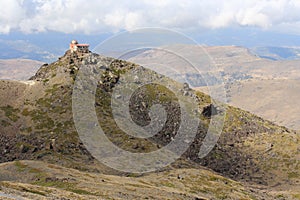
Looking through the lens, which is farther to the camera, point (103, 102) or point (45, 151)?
point (103, 102)

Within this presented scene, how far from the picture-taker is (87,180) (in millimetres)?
96250

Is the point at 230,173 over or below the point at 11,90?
below

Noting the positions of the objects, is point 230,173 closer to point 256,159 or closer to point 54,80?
point 256,159

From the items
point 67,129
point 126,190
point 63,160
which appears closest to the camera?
point 126,190

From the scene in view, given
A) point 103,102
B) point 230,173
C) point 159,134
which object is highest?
point 103,102

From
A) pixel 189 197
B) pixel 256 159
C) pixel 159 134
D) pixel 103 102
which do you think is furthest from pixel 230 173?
pixel 189 197

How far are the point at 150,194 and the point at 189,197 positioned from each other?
1235 centimetres

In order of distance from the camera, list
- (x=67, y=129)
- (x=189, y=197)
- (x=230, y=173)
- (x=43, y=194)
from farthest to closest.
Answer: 1. (x=230, y=173)
2. (x=67, y=129)
3. (x=189, y=197)
4. (x=43, y=194)

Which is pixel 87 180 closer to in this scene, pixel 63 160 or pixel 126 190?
pixel 126 190

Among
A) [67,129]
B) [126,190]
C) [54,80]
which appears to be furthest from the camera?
[54,80]

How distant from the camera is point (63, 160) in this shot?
412ft

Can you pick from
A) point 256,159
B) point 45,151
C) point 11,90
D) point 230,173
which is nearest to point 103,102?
point 11,90

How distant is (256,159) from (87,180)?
126102 mm

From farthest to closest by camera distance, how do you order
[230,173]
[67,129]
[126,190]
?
1. [230,173]
2. [67,129]
3. [126,190]
